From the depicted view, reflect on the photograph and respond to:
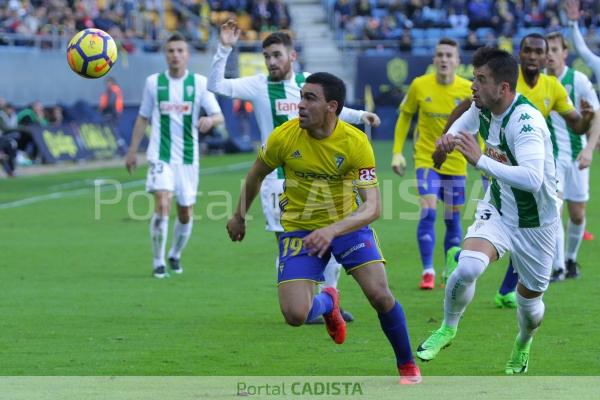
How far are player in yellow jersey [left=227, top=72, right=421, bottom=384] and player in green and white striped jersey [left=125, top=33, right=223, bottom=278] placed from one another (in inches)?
217

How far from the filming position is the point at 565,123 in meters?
13.0

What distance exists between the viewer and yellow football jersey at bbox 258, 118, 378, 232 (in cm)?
804

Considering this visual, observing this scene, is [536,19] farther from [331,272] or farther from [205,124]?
[331,272]

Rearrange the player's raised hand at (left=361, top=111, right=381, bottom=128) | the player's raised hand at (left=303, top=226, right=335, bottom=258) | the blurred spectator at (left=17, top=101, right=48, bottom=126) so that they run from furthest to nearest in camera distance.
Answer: the blurred spectator at (left=17, top=101, right=48, bottom=126)
the player's raised hand at (left=361, top=111, right=381, bottom=128)
the player's raised hand at (left=303, top=226, right=335, bottom=258)

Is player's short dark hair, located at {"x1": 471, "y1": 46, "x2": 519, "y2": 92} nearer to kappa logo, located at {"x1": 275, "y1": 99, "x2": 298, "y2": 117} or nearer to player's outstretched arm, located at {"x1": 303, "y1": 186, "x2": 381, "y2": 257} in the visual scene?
player's outstretched arm, located at {"x1": 303, "y1": 186, "x2": 381, "y2": 257}

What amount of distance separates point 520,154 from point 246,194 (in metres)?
1.85

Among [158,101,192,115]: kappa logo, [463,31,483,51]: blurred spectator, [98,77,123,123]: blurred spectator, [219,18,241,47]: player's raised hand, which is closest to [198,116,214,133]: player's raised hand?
[158,101,192,115]: kappa logo

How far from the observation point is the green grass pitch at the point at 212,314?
8953mm

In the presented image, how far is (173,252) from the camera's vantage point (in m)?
14.2

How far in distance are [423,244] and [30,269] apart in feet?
15.6

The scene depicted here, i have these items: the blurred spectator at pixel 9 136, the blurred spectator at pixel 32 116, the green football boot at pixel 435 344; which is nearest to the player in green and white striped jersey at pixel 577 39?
the green football boot at pixel 435 344

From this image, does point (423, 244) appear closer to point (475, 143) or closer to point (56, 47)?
point (475, 143)

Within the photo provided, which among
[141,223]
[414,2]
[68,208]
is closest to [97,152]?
[68,208]
